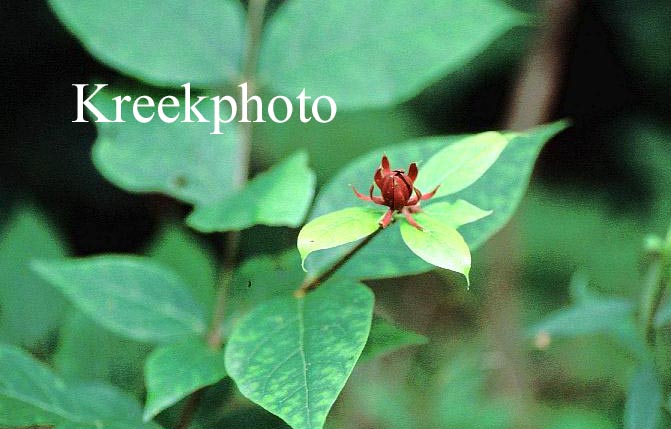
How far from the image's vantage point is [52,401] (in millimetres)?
664

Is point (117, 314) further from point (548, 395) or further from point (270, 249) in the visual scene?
point (548, 395)

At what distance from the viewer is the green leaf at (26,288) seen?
0.99 metres

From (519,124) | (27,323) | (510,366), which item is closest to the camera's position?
(27,323)

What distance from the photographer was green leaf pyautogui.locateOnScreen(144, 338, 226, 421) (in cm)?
60

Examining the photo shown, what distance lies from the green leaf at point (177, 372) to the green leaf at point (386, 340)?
126 millimetres

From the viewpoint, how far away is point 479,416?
1.33m

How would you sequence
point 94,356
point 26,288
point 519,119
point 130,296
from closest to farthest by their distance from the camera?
1. point 130,296
2. point 94,356
3. point 26,288
4. point 519,119

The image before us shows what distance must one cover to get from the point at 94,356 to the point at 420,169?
458 millimetres

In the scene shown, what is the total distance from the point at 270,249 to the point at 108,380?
867 millimetres

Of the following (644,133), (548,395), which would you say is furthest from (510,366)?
(644,133)

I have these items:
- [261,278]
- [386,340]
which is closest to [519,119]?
[261,278]

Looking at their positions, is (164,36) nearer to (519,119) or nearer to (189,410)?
(189,410)

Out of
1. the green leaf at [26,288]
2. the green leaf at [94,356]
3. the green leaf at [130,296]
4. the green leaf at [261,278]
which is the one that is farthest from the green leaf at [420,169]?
the green leaf at [26,288]

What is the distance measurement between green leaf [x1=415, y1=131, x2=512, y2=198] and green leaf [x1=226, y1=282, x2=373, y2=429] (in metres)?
0.10
